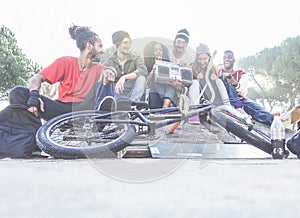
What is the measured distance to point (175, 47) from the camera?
3178mm

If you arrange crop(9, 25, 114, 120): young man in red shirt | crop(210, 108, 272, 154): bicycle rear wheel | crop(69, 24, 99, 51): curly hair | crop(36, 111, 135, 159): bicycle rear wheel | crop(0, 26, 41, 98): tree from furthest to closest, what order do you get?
crop(0, 26, 41, 98): tree, crop(69, 24, 99, 51): curly hair, crop(9, 25, 114, 120): young man in red shirt, crop(210, 108, 272, 154): bicycle rear wheel, crop(36, 111, 135, 159): bicycle rear wheel

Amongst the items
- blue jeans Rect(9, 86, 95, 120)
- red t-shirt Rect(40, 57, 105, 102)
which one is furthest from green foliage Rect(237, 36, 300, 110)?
blue jeans Rect(9, 86, 95, 120)

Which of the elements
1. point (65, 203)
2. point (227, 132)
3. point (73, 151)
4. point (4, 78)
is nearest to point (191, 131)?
point (227, 132)

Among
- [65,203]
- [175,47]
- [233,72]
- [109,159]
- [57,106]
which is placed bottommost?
[109,159]

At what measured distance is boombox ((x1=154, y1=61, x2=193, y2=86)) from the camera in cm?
306

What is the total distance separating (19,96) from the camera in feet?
8.98

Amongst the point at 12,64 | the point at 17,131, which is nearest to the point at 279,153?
the point at 17,131

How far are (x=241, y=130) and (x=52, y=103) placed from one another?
156 centimetres

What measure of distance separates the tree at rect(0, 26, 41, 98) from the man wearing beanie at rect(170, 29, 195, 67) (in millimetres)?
2339

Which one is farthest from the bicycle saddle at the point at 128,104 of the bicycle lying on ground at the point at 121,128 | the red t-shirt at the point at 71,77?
the red t-shirt at the point at 71,77

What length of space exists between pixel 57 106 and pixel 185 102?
106 cm

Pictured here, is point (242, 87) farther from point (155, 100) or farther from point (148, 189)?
point (148, 189)

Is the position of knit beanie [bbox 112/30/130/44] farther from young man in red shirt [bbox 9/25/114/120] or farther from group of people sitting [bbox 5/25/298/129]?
young man in red shirt [bbox 9/25/114/120]

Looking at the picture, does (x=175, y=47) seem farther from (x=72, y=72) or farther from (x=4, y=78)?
(x=4, y=78)
